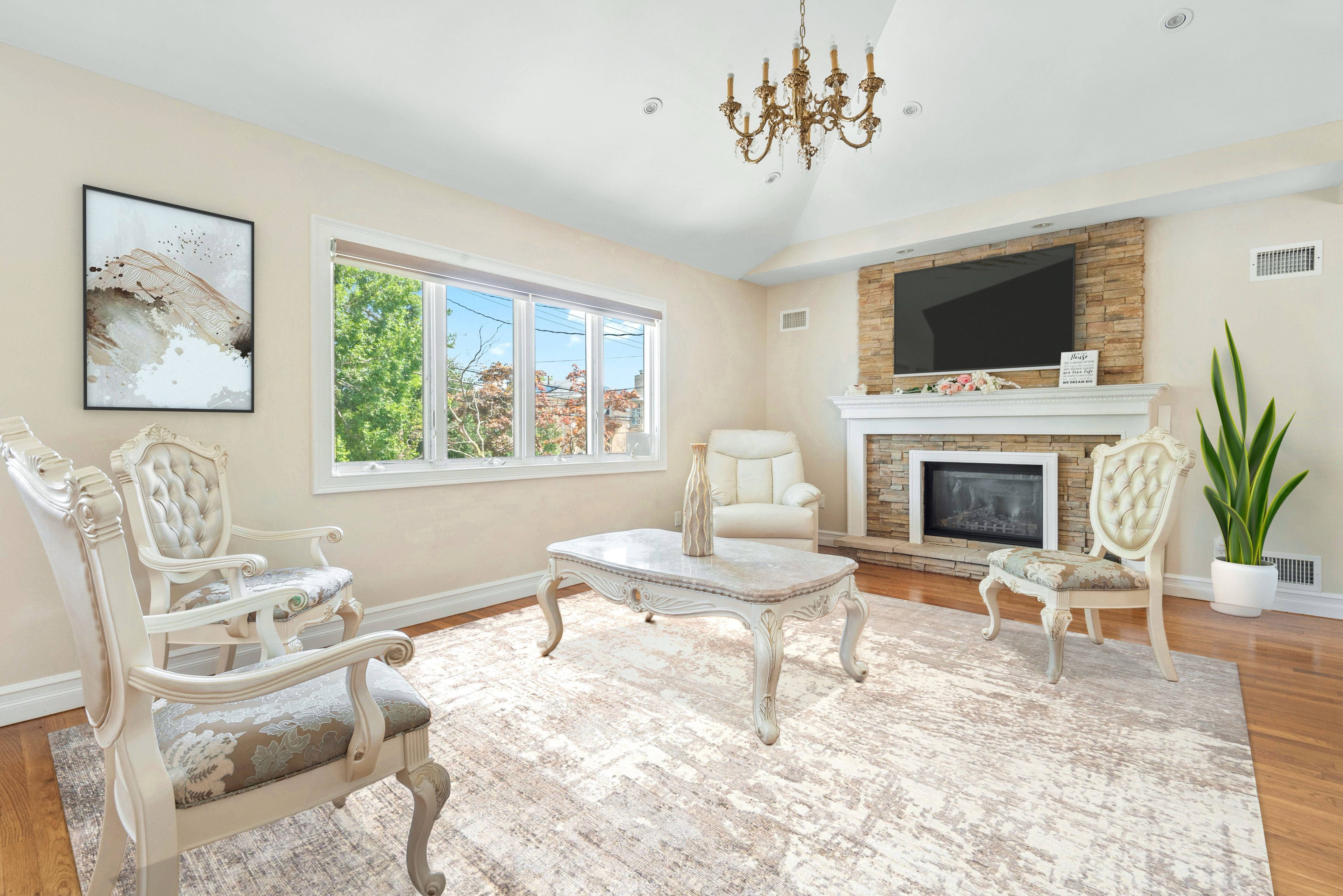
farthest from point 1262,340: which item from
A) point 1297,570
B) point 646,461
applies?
point 646,461

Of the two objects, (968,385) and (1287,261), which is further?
(968,385)

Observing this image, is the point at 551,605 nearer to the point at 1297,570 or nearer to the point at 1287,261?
the point at 1297,570

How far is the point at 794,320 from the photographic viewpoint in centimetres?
581

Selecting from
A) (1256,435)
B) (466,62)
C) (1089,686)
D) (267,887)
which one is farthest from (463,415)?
(1256,435)

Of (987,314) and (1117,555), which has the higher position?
(987,314)

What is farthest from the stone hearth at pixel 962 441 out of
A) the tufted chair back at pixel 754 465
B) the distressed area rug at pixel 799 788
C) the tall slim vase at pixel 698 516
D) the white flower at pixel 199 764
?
the white flower at pixel 199 764

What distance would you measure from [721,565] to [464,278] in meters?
2.36

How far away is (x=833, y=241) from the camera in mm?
5039

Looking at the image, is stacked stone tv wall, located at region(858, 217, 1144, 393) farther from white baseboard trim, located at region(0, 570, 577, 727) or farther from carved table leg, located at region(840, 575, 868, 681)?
white baseboard trim, located at region(0, 570, 577, 727)

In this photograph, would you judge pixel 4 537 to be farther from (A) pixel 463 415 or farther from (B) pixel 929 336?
(B) pixel 929 336

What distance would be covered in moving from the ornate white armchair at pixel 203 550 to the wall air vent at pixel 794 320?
442 centimetres

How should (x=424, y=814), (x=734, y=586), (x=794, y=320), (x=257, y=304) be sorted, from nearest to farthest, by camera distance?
(x=424, y=814), (x=734, y=586), (x=257, y=304), (x=794, y=320)

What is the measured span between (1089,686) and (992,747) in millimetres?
820

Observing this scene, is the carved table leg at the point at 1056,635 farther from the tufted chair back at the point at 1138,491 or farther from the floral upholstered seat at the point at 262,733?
the floral upholstered seat at the point at 262,733
